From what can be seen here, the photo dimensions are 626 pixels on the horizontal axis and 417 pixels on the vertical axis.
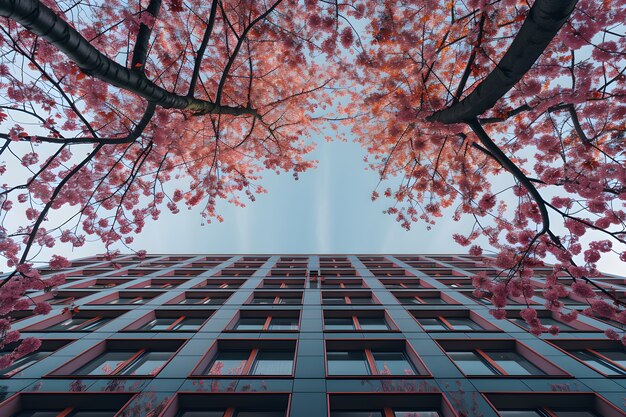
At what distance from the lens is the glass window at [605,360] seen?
8.27 metres

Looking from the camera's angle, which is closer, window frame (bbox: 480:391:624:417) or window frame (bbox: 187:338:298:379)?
window frame (bbox: 480:391:624:417)

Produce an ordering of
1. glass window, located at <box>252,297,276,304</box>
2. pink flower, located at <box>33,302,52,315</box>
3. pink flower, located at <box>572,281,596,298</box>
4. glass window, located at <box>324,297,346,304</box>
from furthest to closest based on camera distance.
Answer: glass window, located at <box>252,297,276,304</box>
glass window, located at <box>324,297,346,304</box>
pink flower, located at <box>33,302,52,315</box>
pink flower, located at <box>572,281,596,298</box>

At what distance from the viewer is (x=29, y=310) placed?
465 inches

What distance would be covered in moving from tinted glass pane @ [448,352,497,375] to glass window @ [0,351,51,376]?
534 inches

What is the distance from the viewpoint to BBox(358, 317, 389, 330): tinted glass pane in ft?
37.0

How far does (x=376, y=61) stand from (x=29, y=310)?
17578mm

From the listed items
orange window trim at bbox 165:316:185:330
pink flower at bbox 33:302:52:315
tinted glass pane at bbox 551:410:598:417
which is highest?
pink flower at bbox 33:302:52:315

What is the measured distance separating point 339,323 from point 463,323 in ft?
18.2

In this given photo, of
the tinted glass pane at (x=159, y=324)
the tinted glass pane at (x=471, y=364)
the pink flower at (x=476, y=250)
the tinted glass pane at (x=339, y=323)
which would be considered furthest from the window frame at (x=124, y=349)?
the pink flower at (x=476, y=250)

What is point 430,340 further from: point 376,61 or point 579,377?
point 376,61

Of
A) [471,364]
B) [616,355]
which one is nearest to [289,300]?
[471,364]

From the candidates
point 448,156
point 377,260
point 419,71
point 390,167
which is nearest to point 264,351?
point 390,167

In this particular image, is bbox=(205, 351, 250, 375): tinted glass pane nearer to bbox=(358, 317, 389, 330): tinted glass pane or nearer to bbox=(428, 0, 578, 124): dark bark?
bbox=(358, 317, 389, 330): tinted glass pane

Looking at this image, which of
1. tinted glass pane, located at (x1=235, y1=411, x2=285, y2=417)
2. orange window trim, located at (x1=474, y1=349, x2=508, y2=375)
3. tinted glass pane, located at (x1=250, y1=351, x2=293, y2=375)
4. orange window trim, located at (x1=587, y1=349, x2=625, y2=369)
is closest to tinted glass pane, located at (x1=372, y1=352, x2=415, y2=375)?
orange window trim, located at (x1=474, y1=349, x2=508, y2=375)
